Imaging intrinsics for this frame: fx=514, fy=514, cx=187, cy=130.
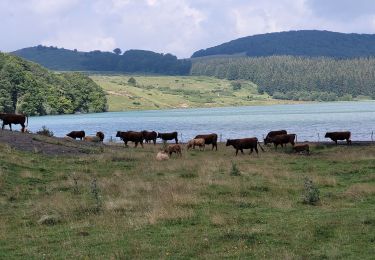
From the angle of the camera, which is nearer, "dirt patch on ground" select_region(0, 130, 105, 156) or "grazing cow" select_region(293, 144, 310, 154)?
"dirt patch on ground" select_region(0, 130, 105, 156)

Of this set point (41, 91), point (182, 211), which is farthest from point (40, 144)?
point (41, 91)

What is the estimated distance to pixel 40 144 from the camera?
139 feet

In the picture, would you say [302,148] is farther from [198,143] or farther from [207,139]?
[207,139]

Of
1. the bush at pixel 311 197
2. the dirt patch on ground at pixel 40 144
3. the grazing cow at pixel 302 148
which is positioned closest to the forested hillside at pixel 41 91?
the dirt patch on ground at pixel 40 144

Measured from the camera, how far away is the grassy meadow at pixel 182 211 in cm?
1426

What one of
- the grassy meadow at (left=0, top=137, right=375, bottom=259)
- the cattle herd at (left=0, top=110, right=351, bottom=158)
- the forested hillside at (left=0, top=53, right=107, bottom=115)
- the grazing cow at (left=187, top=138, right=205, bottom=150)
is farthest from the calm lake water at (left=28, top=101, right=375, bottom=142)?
the grassy meadow at (left=0, top=137, right=375, bottom=259)

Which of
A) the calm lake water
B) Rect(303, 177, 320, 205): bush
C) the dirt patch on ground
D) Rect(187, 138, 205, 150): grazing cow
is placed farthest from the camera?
the calm lake water

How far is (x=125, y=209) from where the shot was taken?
19953 mm

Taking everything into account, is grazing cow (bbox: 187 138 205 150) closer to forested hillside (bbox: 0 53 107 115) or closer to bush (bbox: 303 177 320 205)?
bush (bbox: 303 177 320 205)

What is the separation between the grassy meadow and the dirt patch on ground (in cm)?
555

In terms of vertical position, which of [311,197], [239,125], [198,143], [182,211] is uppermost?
[311,197]

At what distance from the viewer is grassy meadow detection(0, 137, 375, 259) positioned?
14258mm

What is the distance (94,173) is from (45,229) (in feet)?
43.7

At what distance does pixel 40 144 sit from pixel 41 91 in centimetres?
12950
